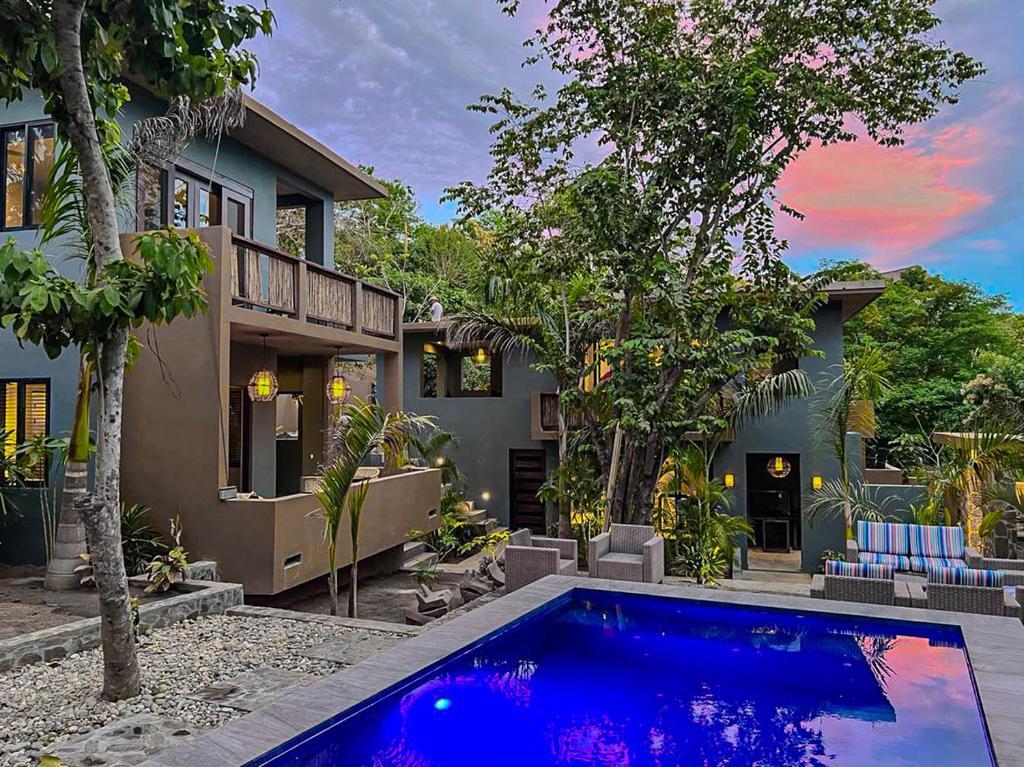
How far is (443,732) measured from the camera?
16.4ft

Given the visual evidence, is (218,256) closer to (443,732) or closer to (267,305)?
(267,305)

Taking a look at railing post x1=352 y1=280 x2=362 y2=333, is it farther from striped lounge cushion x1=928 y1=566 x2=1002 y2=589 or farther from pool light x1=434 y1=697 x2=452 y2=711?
striped lounge cushion x1=928 y1=566 x2=1002 y2=589

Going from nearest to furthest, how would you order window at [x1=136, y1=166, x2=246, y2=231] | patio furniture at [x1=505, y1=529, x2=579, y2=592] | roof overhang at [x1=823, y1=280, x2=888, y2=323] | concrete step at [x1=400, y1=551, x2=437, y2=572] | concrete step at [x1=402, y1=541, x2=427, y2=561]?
Answer: patio furniture at [x1=505, y1=529, x2=579, y2=592] < window at [x1=136, y1=166, x2=246, y2=231] < concrete step at [x1=400, y1=551, x2=437, y2=572] < concrete step at [x1=402, y1=541, x2=427, y2=561] < roof overhang at [x1=823, y1=280, x2=888, y2=323]

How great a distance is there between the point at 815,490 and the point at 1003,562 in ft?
19.4

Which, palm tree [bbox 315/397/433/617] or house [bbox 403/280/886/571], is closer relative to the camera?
palm tree [bbox 315/397/433/617]

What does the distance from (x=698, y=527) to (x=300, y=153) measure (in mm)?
8908

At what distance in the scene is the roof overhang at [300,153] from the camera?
11352 millimetres

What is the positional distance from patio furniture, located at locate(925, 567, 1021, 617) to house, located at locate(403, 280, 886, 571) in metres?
6.56

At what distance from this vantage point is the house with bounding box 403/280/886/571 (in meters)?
14.8

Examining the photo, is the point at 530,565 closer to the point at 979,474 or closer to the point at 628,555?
the point at 628,555

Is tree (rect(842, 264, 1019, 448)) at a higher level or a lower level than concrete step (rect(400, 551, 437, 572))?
higher

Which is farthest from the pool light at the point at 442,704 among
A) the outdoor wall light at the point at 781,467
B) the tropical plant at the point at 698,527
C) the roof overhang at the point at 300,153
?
the outdoor wall light at the point at 781,467

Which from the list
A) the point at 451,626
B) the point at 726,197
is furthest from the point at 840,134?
the point at 451,626

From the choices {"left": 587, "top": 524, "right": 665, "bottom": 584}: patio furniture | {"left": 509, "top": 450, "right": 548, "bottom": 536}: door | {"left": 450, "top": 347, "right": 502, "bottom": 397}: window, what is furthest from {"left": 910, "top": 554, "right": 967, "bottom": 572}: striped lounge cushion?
{"left": 450, "top": 347, "right": 502, "bottom": 397}: window
